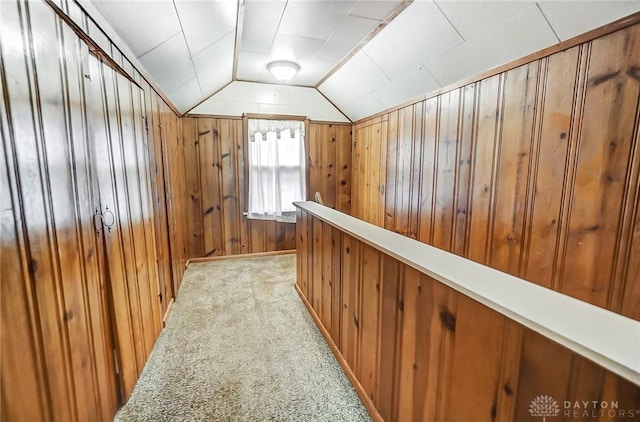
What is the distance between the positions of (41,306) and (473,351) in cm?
135

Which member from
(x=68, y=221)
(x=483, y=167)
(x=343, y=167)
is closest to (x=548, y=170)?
(x=483, y=167)

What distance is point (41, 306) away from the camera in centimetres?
92

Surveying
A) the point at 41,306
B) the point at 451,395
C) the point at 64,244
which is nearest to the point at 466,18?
the point at 451,395

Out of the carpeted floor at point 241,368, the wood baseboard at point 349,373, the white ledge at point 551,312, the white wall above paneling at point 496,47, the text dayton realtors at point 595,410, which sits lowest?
the carpeted floor at point 241,368

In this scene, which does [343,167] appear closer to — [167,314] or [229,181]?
[229,181]

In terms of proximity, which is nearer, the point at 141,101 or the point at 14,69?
the point at 14,69

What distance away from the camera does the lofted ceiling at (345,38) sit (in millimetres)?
1611

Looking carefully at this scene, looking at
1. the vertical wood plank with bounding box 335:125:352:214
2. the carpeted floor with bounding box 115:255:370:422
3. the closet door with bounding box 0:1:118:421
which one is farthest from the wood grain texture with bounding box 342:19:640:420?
the vertical wood plank with bounding box 335:125:352:214

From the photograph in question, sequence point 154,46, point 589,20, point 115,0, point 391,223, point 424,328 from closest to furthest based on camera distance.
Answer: point 424,328
point 115,0
point 589,20
point 154,46
point 391,223

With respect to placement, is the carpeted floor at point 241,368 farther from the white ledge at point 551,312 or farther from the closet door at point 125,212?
the white ledge at point 551,312

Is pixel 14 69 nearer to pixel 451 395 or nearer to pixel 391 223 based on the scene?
pixel 451 395

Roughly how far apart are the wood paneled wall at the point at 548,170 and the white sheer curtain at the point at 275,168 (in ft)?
5.81

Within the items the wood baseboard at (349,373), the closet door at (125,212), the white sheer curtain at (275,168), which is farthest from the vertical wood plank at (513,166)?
the white sheer curtain at (275,168)

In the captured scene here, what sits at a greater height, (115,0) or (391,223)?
(115,0)
